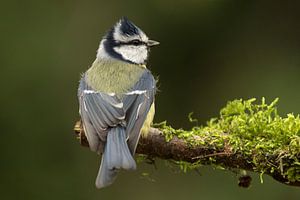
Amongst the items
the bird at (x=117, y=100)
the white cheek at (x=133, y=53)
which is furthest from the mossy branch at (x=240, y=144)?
the white cheek at (x=133, y=53)

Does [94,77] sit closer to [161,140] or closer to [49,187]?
[161,140]

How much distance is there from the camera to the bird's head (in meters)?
4.36

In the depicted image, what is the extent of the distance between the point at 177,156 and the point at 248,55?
2.75m

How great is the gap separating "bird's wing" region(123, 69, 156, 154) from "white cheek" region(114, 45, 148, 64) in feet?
0.67

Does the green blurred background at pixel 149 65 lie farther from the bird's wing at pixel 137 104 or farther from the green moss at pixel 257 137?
the green moss at pixel 257 137

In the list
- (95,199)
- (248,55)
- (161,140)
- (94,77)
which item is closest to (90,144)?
(161,140)

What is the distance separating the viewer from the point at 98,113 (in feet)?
12.1

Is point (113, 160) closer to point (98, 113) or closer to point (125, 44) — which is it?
point (98, 113)

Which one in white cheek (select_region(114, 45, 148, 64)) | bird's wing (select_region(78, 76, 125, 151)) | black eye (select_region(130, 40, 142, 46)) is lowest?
bird's wing (select_region(78, 76, 125, 151))

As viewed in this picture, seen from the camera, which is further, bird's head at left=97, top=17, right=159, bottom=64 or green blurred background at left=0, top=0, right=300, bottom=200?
green blurred background at left=0, top=0, right=300, bottom=200

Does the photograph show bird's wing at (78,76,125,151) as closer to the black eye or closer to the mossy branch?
the mossy branch

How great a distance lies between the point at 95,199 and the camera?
567cm

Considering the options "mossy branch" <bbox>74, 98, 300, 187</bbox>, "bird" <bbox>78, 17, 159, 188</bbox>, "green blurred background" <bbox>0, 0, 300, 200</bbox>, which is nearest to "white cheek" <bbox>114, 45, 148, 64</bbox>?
"bird" <bbox>78, 17, 159, 188</bbox>

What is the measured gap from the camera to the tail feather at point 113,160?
3.21m
